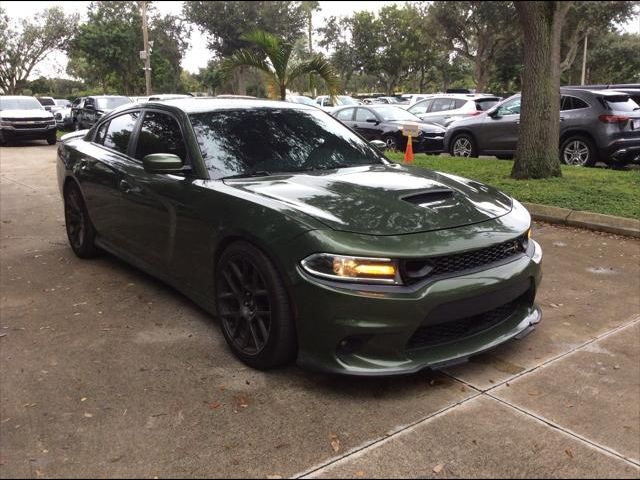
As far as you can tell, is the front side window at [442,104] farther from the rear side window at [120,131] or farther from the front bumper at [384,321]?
the front bumper at [384,321]

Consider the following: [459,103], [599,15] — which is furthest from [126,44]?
[459,103]

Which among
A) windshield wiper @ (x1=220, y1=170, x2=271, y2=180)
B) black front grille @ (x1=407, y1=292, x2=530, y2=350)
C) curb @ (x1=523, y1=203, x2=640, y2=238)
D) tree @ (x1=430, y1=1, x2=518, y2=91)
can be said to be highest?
tree @ (x1=430, y1=1, x2=518, y2=91)

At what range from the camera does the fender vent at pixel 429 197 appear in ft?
11.2

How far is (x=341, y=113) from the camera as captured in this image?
15.0 m

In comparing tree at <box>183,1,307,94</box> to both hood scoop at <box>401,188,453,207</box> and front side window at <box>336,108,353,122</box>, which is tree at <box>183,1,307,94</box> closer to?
front side window at <box>336,108,353,122</box>

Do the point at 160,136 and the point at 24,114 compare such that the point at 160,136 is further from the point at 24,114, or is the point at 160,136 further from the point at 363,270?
the point at 24,114

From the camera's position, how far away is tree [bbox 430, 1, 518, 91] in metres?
11.5

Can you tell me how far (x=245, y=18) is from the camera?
41125mm

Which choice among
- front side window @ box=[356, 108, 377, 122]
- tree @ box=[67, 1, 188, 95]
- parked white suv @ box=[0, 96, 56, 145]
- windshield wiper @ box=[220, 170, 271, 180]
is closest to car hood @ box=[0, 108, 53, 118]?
parked white suv @ box=[0, 96, 56, 145]

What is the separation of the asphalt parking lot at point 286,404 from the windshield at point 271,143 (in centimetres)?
113

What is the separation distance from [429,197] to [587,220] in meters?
3.88

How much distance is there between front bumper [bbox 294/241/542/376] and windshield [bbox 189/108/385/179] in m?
1.25

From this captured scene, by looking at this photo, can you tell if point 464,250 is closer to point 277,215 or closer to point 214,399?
point 277,215

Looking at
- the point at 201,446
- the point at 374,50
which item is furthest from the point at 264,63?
the point at 374,50
